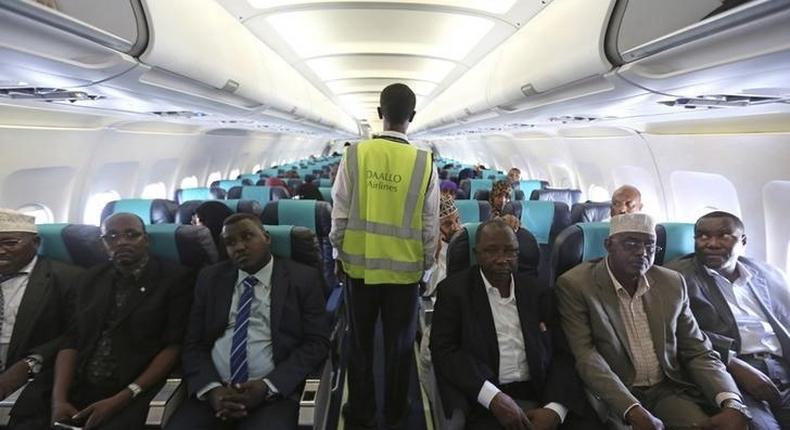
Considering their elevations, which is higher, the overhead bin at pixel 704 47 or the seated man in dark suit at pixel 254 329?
the overhead bin at pixel 704 47

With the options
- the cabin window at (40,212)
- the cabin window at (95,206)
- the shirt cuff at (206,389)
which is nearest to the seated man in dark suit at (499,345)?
the shirt cuff at (206,389)

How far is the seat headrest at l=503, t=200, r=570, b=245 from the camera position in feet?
16.0

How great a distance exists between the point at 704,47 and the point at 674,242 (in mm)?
1860

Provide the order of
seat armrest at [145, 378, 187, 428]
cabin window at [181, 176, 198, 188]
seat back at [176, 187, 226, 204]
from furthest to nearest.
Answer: cabin window at [181, 176, 198, 188], seat back at [176, 187, 226, 204], seat armrest at [145, 378, 187, 428]

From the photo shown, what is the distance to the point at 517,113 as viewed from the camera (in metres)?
4.73

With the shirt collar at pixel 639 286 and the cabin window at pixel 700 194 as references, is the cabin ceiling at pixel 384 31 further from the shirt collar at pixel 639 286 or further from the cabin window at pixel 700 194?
the cabin window at pixel 700 194

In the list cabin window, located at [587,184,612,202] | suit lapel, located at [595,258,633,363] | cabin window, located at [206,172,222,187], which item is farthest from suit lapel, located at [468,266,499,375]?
cabin window, located at [206,172,222,187]

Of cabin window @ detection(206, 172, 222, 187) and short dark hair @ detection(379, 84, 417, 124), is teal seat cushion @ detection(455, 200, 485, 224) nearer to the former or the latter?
short dark hair @ detection(379, 84, 417, 124)

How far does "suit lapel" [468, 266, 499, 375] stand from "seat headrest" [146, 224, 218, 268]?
1.76m

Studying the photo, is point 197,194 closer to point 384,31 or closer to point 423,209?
point 384,31

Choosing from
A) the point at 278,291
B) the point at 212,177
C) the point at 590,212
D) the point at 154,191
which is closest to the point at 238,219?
the point at 278,291

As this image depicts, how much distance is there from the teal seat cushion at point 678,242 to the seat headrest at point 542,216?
1.79m

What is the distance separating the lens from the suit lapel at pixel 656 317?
2.29 metres

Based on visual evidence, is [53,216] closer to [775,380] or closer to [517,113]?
[517,113]
